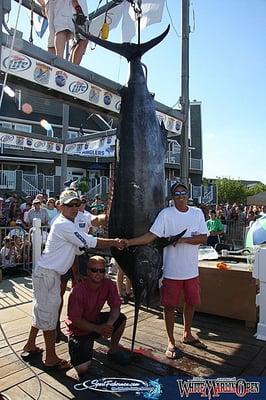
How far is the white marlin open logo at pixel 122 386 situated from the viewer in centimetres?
259

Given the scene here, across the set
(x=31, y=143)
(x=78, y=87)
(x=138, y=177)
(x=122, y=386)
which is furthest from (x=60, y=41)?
(x=31, y=143)

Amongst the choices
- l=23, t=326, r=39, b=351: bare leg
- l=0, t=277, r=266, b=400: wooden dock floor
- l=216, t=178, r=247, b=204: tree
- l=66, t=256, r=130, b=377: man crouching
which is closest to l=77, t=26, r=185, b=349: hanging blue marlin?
l=66, t=256, r=130, b=377: man crouching

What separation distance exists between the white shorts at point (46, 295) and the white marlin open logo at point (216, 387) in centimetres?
111

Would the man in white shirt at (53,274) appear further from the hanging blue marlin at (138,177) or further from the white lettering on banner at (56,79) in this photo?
the white lettering on banner at (56,79)

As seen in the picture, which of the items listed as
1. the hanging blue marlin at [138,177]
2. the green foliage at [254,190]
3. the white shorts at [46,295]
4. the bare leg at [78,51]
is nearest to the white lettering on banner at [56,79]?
the hanging blue marlin at [138,177]

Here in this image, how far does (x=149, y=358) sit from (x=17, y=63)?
2.63 meters

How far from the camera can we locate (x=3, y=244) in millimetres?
7031

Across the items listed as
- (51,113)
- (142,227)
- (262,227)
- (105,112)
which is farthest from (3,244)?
(51,113)

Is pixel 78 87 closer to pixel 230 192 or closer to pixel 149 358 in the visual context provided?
pixel 149 358

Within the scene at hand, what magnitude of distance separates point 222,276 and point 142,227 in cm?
201

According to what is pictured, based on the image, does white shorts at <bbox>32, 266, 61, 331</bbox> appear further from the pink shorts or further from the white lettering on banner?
the white lettering on banner

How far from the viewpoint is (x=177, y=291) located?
334 centimetres

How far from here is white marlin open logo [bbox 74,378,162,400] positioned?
259cm

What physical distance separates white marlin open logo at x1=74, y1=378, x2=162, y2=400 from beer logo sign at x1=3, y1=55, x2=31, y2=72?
2379 millimetres
